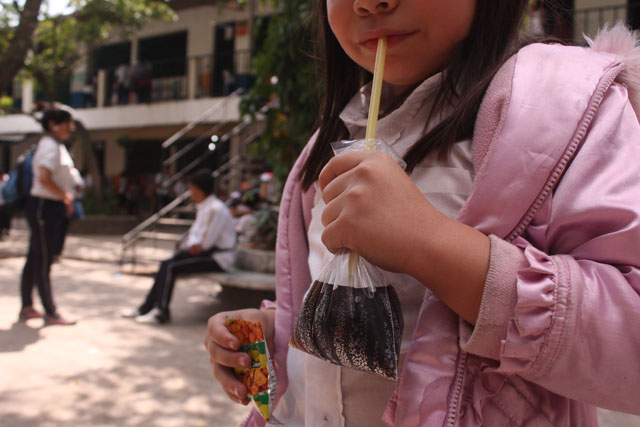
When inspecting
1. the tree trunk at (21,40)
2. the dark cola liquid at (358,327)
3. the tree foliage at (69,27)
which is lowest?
the dark cola liquid at (358,327)

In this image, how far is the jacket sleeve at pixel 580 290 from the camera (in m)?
0.64

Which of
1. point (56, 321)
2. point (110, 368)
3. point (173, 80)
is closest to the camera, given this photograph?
point (110, 368)

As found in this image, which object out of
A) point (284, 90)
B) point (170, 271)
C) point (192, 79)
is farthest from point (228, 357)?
point (192, 79)

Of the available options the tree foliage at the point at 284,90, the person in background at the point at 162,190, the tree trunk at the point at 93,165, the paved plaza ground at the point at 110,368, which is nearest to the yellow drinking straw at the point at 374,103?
the paved plaza ground at the point at 110,368

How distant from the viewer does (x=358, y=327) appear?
69 centimetres

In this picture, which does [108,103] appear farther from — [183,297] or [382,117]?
[382,117]

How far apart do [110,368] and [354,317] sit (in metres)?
3.34

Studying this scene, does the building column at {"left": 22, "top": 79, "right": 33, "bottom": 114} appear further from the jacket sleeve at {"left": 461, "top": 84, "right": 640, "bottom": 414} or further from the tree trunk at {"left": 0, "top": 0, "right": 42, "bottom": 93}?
the jacket sleeve at {"left": 461, "top": 84, "right": 640, "bottom": 414}

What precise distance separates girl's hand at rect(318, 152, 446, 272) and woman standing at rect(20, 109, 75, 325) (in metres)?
4.45

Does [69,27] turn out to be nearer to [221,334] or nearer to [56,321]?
[56,321]

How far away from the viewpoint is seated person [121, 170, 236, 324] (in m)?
4.98

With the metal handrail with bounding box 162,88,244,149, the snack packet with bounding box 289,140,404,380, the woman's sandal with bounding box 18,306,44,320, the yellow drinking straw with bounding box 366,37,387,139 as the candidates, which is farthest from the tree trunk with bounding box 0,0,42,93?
the snack packet with bounding box 289,140,404,380

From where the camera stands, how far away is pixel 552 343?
0.64 meters

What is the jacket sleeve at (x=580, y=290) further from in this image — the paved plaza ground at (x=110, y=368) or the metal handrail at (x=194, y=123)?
the metal handrail at (x=194, y=123)
